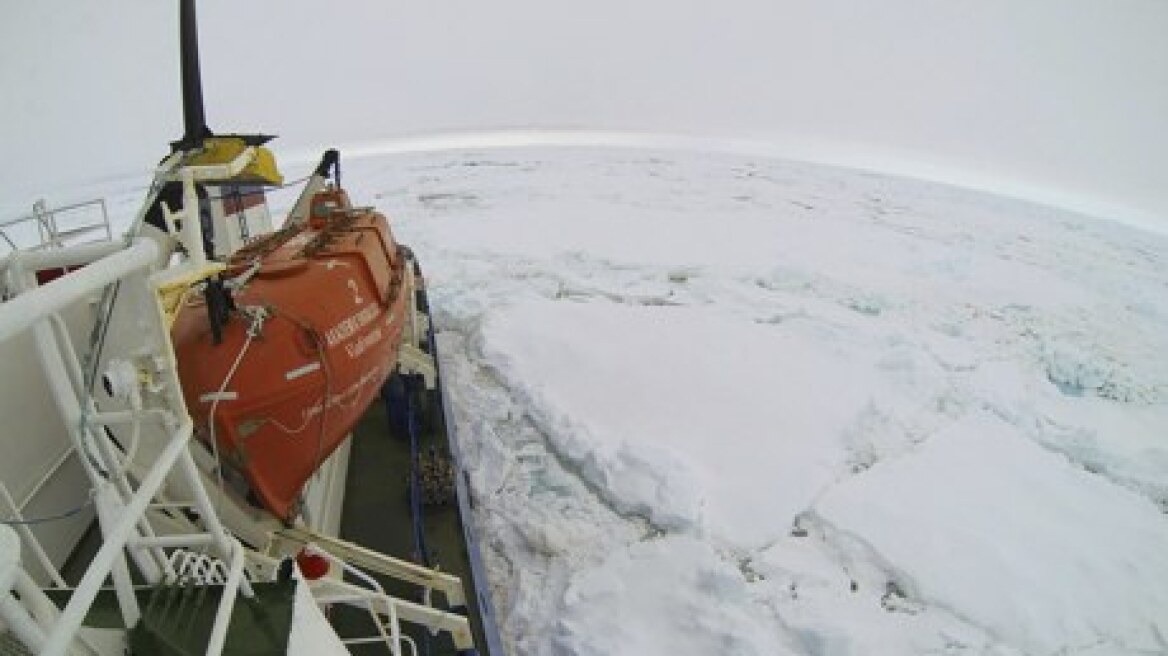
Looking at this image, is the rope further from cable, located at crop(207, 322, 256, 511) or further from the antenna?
the antenna

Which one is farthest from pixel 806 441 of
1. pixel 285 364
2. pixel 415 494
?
pixel 285 364

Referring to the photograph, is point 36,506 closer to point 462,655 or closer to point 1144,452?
point 462,655

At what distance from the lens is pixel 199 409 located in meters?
2.02

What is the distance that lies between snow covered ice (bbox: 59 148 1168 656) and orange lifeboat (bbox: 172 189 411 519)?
143 cm

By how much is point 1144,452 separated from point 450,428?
16.7 ft

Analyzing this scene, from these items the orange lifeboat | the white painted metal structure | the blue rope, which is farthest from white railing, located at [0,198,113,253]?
the blue rope

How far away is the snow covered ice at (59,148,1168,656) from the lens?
3.30 m

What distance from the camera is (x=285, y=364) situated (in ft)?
7.14

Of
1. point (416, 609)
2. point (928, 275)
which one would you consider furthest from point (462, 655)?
point (928, 275)

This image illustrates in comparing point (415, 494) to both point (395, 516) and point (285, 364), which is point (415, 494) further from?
point (285, 364)

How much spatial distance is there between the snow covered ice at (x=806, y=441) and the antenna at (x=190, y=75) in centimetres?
248

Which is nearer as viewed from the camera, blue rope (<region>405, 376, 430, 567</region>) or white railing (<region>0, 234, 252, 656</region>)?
white railing (<region>0, 234, 252, 656</region>)

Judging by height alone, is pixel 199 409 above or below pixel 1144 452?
above

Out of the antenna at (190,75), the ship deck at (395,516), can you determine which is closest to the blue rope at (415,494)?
the ship deck at (395,516)
